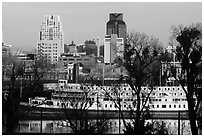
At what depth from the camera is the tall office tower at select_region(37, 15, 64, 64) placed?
3648 mm

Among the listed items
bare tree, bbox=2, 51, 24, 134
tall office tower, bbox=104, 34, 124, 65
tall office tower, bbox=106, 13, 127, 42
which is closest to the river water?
bare tree, bbox=2, 51, 24, 134

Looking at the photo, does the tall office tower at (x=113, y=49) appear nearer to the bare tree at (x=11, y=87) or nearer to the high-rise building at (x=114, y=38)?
the high-rise building at (x=114, y=38)

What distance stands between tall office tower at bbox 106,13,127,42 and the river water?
0.86 metres

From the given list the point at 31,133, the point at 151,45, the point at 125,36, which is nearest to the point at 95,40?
the point at 125,36

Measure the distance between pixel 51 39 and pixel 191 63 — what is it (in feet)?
4.43

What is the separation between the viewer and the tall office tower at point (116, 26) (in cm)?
362

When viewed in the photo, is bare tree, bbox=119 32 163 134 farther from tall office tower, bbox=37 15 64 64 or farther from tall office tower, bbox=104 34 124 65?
tall office tower, bbox=37 15 64 64

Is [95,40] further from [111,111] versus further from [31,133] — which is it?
[31,133]

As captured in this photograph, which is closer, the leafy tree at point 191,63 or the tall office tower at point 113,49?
the leafy tree at point 191,63

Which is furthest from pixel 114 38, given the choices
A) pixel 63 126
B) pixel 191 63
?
pixel 63 126

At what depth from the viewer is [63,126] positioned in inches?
151

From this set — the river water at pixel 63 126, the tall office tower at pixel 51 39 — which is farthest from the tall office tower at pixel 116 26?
the river water at pixel 63 126

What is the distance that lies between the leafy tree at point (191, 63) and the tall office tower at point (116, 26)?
474 millimetres

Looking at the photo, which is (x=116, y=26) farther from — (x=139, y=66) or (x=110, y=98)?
(x=110, y=98)
